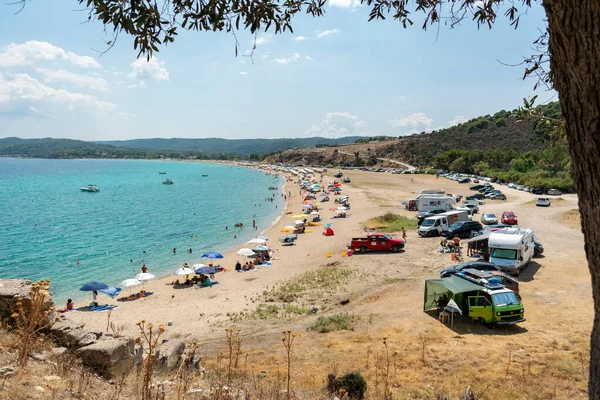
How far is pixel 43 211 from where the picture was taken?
64.1 meters

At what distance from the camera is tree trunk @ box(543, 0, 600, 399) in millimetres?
2666

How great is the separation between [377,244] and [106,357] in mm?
22315

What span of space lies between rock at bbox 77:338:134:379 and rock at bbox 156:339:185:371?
1.04 meters

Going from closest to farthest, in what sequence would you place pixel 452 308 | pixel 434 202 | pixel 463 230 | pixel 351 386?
pixel 351 386
pixel 452 308
pixel 463 230
pixel 434 202

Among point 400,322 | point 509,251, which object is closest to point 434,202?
point 509,251

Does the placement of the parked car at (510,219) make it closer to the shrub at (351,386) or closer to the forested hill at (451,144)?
the shrub at (351,386)

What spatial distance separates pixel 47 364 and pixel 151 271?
1020 inches

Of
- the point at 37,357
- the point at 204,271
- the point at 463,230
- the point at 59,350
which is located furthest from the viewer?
the point at 463,230

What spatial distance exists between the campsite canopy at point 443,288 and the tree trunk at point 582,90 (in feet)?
37.7

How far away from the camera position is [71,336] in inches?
310

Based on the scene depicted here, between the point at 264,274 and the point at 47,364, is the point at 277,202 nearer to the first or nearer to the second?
the point at 264,274

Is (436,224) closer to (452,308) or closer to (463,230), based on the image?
(463,230)

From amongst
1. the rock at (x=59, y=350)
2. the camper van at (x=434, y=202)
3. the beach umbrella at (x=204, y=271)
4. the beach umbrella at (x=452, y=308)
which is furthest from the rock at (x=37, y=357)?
the camper van at (x=434, y=202)

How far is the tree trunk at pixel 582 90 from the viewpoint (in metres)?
2.67
